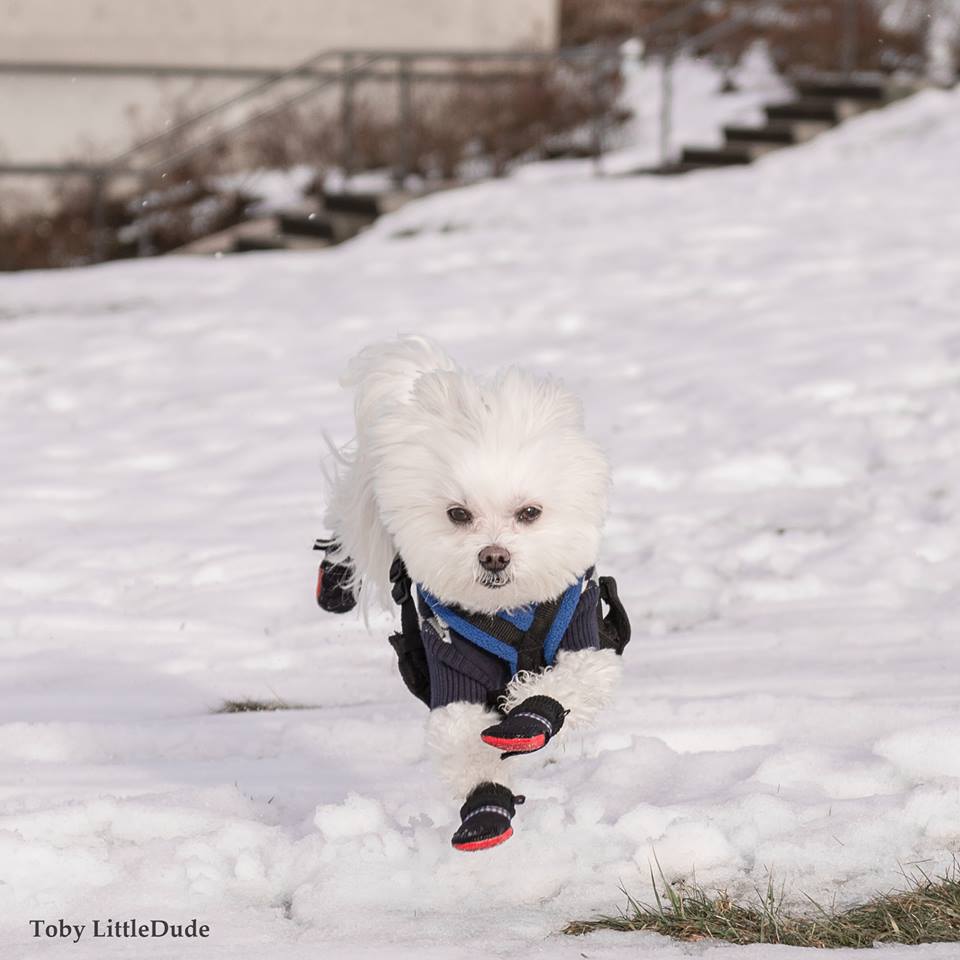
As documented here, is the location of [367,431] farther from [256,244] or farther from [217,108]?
[217,108]

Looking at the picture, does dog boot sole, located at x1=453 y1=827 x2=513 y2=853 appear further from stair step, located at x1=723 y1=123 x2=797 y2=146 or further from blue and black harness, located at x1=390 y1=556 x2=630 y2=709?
stair step, located at x1=723 y1=123 x2=797 y2=146

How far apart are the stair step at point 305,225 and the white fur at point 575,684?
11905 mm

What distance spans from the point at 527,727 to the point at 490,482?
0.52 metres

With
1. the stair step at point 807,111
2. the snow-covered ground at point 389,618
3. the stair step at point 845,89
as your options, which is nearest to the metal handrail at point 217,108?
the snow-covered ground at point 389,618

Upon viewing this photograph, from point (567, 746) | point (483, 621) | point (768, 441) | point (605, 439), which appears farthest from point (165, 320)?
point (483, 621)

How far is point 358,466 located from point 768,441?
4161 mm

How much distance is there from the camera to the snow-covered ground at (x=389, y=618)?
11.6ft

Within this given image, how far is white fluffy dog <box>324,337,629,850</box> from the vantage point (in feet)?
10.0

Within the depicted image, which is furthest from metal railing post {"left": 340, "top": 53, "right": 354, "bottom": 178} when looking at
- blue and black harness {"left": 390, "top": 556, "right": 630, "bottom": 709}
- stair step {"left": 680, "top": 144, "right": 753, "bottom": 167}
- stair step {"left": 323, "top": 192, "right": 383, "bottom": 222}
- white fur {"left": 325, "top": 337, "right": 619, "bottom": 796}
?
blue and black harness {"left": 390, "top": 556, "right": 630, "bottom": 709}

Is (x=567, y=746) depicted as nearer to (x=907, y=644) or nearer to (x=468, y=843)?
(x=468, y=843)

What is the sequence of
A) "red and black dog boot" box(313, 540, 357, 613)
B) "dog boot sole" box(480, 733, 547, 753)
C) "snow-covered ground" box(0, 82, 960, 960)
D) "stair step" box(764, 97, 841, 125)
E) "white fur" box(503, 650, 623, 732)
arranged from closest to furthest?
A: 1. "dog boot sole" box(480, 733, 547, 753)
2. "white fur" box(503, 650, 623, 732)
3. "snow-covered ground" box(0, 82, 960, 960)
4. "red and black dog boot" box(313, 540, 357, 613)
5. "stair step" box(764, 97, 841, 125)

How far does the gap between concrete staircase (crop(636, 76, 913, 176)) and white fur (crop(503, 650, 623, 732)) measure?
13.3 m

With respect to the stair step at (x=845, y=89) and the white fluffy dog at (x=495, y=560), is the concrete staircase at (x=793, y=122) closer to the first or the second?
the stair step at (x=845, y=89)

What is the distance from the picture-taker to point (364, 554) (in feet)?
12.5
